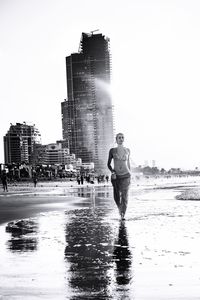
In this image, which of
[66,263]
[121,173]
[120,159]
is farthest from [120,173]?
[66,263]

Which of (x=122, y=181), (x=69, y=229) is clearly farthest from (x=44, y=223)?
(x=122, y=181)

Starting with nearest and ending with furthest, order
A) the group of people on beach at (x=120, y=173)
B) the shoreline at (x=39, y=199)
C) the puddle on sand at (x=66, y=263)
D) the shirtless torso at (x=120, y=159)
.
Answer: the puddle on sand at (x=66, y=263), the group of people on beach at (x=120, y=173), the shirtless torso at (x=120, y=159), the shoreline at (x=39, y=199)

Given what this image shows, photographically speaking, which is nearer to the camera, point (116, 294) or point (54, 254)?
point (116, 294)

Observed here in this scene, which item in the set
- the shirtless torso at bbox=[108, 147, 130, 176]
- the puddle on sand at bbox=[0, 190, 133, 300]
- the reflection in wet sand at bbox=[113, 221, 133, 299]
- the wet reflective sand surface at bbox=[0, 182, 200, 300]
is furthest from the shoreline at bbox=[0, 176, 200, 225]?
the reflection in wet sand at bbox=[113, 221, 133, 299]

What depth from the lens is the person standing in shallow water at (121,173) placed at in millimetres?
9591

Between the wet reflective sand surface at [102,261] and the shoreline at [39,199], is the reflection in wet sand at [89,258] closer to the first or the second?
the wet reflective sand surface at [102,261]

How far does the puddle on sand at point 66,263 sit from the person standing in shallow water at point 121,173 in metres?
1.71

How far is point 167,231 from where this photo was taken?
7031mm

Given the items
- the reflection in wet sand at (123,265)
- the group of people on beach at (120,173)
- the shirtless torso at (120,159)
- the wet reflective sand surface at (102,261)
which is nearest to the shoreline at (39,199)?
the group of people on beach at (120,173)

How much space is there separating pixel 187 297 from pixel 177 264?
1207mm

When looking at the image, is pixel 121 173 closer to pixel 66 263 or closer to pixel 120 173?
pixel 120 173

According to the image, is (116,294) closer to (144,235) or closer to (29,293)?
(29,293)

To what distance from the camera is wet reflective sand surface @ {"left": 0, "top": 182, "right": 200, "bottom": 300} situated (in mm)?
3573

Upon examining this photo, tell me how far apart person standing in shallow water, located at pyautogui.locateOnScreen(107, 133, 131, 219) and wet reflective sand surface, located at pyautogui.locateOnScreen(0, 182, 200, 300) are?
59.6 inches
